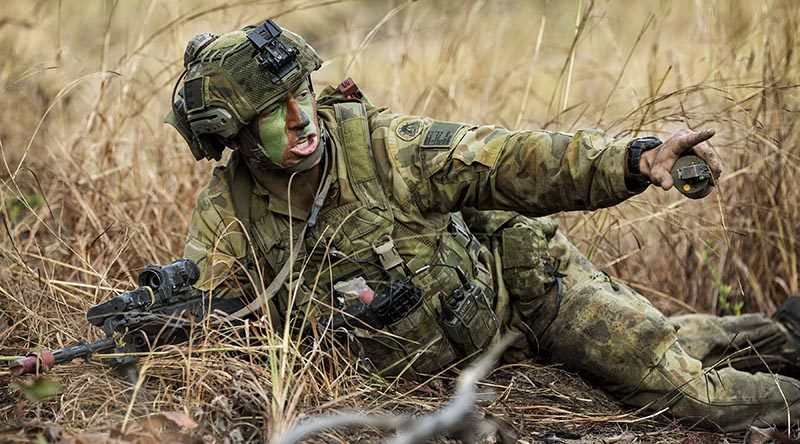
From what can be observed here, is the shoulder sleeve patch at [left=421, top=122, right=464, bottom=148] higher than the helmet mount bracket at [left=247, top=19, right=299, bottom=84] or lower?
lower

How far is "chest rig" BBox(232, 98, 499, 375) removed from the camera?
3.72 metres

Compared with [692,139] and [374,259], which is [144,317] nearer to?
[374,259]

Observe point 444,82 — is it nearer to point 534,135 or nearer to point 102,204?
point 102,204

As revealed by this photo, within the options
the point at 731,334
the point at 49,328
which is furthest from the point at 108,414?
the point at 731,334

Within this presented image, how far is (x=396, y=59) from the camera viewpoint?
7.00 m

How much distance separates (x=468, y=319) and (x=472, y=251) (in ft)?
1.01

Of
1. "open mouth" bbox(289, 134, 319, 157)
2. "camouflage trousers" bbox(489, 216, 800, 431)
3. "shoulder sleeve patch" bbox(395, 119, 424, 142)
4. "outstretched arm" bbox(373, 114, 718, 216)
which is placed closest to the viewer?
"outstretched arm" bbox(373, 114, 718, 216)

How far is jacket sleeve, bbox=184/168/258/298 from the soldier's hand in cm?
159

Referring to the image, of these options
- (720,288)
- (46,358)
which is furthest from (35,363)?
(720,288)

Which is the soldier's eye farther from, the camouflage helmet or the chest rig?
the chest rig

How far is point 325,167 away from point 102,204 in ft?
6.31

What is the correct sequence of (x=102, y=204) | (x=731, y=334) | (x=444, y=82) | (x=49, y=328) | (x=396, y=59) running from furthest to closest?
1. (x=396, y=59)
2. (x=444, y=82)
3. (x=102, y=204)
4. (x=731, y=334)
5. (x=49, y=328)

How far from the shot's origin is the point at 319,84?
17.9 feet

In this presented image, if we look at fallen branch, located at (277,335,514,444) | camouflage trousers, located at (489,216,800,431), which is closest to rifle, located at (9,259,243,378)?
fallen branch, located at (277,335,514,444)
